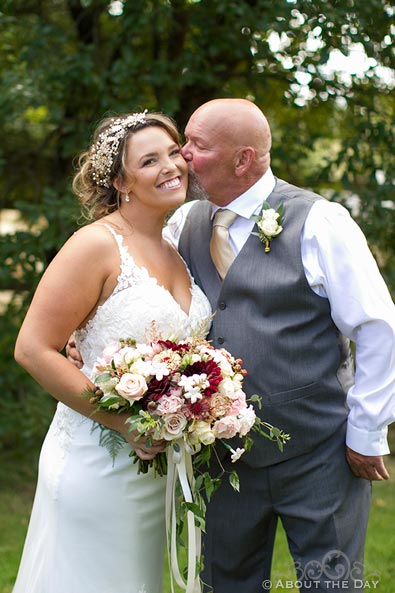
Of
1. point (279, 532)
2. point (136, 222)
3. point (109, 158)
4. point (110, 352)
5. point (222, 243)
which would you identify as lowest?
point (279, 532)

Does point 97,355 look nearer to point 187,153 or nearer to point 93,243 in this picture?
point 93,243

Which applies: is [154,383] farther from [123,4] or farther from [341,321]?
[123,4]

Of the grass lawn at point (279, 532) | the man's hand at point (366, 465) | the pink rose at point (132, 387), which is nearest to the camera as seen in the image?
the pink rose at point (132, 387)

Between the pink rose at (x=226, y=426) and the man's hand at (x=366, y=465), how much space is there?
0.62 meters

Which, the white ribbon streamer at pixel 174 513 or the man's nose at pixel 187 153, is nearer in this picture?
the white ribbon streamer at pixel 174 513

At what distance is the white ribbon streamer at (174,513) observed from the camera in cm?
285

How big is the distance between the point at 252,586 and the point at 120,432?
895mm

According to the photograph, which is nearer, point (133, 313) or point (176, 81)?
point (133, 313)

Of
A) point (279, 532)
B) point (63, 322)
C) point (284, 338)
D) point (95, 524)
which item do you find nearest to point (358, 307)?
point (284, 338)

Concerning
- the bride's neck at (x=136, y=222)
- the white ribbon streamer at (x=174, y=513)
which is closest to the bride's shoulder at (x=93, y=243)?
the bride's neck at (x=136, y=222)

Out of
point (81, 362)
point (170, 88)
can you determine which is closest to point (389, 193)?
point (170, 88)

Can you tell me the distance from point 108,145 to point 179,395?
41.0 inches

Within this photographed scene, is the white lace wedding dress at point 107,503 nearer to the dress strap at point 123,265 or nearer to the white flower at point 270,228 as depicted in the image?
the dress strap at point 123,265

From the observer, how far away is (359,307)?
10.1 ft
